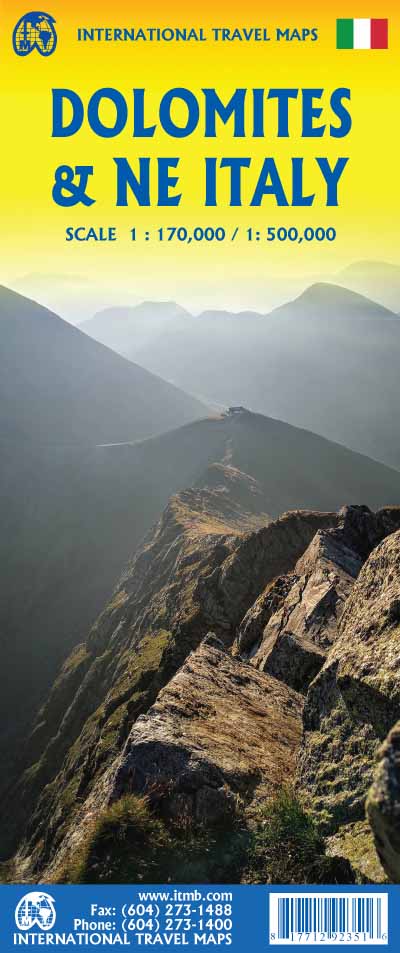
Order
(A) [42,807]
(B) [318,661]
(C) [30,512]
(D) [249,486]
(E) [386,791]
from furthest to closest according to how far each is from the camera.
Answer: (C) [30,512], (D) [249,486], (A) [42,807], (B) [318,661], (E) [386,791]

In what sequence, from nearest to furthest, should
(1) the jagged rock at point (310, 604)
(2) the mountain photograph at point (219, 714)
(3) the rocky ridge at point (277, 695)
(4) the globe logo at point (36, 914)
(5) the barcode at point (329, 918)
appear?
(5) the barcode at point (329, 918), (4) the globe logo at point (36, 914), (2) the mountain photograph at point (219, 714), (3) the rocky ridge at point (277, 695), (1) the jagged rock at point (310, 604)

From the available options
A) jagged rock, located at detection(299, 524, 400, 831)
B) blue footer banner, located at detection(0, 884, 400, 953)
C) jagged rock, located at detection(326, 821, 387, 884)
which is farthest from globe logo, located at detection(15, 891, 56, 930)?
jagged rock, located at detection(299, 524, 400, 831)

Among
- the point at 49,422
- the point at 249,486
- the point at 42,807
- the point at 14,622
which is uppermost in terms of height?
the point at 49,422

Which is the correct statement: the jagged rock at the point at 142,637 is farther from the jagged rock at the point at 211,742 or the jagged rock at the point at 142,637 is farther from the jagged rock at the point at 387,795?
the jagged rock at the point at 387,795

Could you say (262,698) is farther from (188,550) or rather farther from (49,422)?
(49,422)

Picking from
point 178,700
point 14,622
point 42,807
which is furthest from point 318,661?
point 14,622

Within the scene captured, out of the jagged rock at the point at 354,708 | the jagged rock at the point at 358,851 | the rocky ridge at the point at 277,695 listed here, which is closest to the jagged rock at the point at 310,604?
the rocky ridge at the point at 277,695
